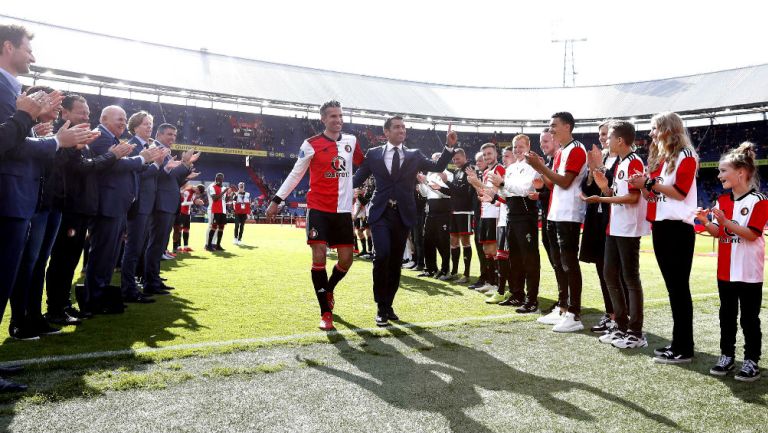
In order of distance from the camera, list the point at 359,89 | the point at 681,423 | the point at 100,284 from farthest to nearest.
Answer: the point at 359,89 → the point at 100,284 → the point at 681,423

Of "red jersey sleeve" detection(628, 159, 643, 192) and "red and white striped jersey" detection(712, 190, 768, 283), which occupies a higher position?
"red jersey sleeve" detection(628, 159, 643, 192)

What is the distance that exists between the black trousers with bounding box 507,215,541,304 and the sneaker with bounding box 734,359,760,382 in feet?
9.31

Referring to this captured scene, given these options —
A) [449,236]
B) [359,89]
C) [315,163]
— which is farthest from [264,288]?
[359,89]

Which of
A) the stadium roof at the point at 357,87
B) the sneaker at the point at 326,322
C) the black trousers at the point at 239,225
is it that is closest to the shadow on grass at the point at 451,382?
the sneaker at the point at 326,322

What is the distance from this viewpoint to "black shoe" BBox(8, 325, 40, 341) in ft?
14.8

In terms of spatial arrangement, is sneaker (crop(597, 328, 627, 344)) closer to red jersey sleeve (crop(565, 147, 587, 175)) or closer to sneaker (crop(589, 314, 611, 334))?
sneaker (crop(589, 314, 611, 334))

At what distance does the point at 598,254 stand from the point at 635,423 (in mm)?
2956

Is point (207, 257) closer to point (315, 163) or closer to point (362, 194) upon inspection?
point (362, 194)

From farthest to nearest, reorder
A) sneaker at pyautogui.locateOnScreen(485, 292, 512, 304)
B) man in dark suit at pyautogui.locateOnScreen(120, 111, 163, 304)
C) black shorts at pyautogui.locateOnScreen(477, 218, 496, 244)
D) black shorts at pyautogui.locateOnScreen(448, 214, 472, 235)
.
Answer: black shorts at pyautogui.locateOnScreen(448, 214, 472, 235), black shorts at pyautogui.locateOnScreen(477, 218, 496, 244), sneaker at pyautogui.locateOnScreen(485, 292, 512, 304), man in dark suit at pyautogui.locateOnScreen(120, 111, 163, 304)

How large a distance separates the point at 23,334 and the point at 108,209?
1.53 meters

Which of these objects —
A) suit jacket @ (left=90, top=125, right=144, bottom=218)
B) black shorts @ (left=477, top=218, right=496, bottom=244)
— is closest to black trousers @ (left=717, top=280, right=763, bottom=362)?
black shorts @ (left=477, top=218, right=496, bottom=244)

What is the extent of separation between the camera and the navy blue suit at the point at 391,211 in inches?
232

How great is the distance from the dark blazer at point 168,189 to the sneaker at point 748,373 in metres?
6.92

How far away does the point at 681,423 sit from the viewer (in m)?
2.83
